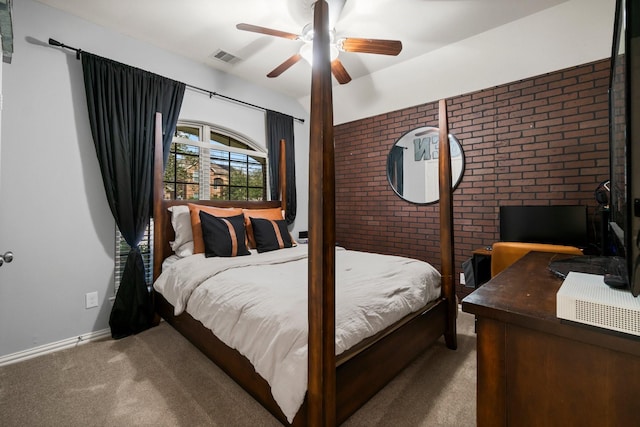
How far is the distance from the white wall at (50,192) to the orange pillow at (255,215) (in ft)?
4.01

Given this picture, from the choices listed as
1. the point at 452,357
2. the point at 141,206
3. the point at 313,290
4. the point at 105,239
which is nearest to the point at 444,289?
the point at 452,357

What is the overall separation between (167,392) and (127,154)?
6.54ft

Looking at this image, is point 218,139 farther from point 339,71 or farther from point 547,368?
point 547,368

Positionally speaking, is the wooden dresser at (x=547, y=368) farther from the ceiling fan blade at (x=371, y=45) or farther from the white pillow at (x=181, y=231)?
the white pillow at (x=181, y=231)

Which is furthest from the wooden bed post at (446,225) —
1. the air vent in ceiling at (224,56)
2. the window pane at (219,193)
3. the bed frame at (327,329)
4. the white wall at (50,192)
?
the white wall at (50,192)

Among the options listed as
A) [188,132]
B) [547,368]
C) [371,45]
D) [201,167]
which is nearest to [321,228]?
[547,368]

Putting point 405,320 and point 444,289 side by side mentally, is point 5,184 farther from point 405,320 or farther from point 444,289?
point 444,289

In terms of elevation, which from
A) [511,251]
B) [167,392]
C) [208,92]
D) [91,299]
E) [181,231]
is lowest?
[167,392]

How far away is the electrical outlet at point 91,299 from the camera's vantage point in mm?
2377

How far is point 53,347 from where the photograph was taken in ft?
7.20

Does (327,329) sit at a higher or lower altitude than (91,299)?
higher

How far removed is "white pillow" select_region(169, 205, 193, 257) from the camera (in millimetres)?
2574

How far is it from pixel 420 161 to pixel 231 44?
251 cm

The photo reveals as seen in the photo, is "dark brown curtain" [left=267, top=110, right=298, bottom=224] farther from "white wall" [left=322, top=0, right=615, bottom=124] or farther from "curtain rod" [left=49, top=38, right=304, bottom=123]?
"white wall" [left=322, top=0, right=615, bottom=124]
